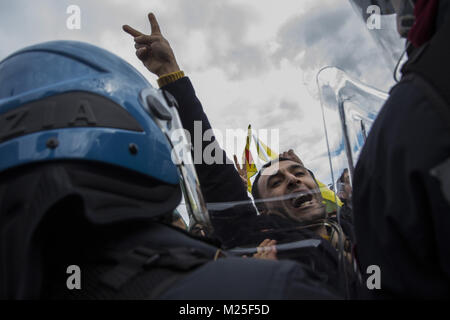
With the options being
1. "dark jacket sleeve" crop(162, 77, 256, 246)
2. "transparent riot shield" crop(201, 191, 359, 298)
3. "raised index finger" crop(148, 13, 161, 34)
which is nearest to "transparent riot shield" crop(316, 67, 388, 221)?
"transparent riot shield" crop(201, 191, 359, 298)

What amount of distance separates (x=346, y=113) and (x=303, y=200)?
59 centimetres

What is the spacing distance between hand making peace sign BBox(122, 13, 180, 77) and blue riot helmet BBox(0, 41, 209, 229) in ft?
1.94

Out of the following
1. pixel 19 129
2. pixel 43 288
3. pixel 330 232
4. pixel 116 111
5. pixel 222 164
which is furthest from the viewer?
pixel 222 164

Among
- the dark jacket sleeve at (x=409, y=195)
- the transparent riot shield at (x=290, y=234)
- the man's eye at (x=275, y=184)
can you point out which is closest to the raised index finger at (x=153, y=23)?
the transparent riot shield at (x=290, y=234)

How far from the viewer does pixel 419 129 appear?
1.99ft

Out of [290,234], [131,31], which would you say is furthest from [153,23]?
[290,234]

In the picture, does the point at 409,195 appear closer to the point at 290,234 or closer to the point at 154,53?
the point at 290,234

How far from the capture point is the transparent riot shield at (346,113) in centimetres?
149

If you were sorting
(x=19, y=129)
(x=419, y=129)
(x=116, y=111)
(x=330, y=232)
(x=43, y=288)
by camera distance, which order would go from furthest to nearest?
(x=330, y=232)
(x=116, y=111)
(x=19, y=129)
(x=43, y=288)
(x=419, y=129)

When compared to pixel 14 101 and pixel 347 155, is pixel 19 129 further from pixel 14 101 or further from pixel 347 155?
pixel 347 155

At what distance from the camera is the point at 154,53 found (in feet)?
6.07

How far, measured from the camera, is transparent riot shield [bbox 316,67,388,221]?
1487mm
